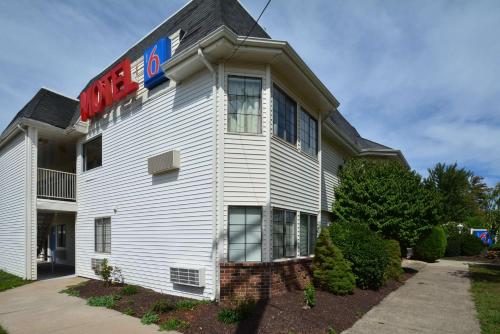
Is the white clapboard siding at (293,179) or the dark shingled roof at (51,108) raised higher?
the dark shingled roof at (51,108)

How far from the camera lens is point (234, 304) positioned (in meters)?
8.00

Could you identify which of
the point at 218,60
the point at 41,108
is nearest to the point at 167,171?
the point at 218,60

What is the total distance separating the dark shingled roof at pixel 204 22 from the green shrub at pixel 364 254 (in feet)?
21.4

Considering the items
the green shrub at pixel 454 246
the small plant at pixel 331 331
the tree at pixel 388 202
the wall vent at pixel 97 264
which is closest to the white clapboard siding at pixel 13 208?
the wall vent at pixel 97 264

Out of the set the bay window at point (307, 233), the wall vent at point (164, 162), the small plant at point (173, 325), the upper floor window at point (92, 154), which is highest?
the upper floor window at point (92, 154)

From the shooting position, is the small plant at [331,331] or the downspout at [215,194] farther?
the downspout at [215,194]

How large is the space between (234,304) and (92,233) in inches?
303

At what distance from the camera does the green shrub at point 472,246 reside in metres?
25.9

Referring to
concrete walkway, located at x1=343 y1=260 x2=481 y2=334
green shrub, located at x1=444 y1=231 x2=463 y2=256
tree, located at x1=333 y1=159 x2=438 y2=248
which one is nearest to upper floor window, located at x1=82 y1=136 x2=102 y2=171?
tree, located at x1=333 y1=159 x2=438 y2=248

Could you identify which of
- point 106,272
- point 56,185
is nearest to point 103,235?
point 106,272

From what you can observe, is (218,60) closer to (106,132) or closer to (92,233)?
(106,132)

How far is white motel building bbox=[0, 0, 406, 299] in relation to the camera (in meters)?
8.73

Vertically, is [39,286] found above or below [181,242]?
below

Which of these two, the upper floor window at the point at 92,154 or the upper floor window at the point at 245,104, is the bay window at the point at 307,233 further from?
the upper floor window at the point at 92,154
